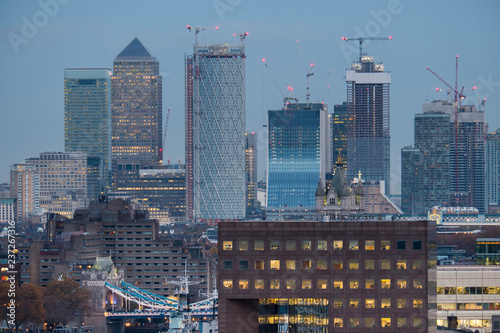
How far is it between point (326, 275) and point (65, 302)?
102m

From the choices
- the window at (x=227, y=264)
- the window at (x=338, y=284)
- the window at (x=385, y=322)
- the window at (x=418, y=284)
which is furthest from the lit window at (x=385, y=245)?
the window at (x=227, y=264)

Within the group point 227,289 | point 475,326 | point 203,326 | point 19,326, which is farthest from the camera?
point 19,326

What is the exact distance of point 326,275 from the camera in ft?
311

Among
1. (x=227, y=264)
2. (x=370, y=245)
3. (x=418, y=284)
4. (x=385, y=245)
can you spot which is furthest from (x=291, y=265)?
(x=418, y=284)

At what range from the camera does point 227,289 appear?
94.7 m

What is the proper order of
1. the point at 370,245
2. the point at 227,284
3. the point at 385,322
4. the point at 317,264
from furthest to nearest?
the point at 370,245 < the point at 317,264 < the point at 227,284 < the point at 385,322

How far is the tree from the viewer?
616ft

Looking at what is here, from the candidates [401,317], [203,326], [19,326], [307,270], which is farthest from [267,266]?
[19,326]

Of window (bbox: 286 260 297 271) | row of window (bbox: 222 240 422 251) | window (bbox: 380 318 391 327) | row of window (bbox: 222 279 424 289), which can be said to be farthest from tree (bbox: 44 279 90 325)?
window (bbox: 380 318 391 327)

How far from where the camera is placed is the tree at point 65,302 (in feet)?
616

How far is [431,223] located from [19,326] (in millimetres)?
93846

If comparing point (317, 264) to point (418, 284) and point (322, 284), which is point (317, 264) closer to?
point (322, 284)

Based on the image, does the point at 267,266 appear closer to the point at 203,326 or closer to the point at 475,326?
the point at 475,326

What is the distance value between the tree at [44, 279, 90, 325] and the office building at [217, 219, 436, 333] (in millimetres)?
94648
